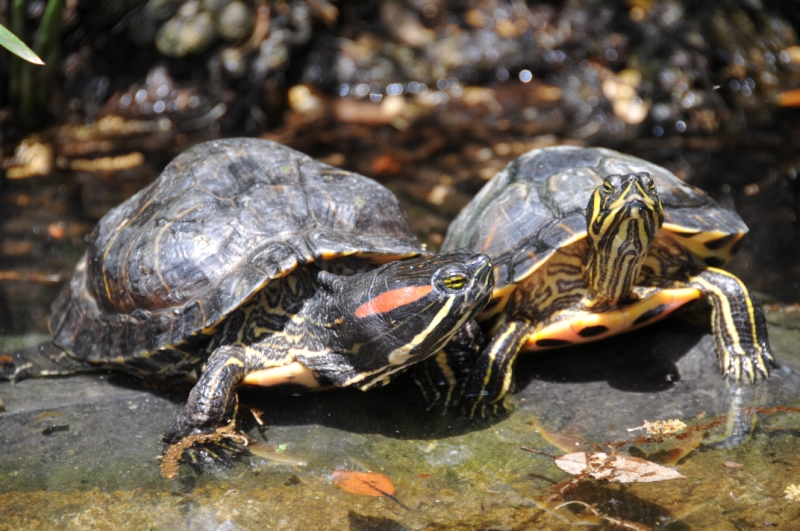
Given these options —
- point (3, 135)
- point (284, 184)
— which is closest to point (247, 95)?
→ point (3, 135)

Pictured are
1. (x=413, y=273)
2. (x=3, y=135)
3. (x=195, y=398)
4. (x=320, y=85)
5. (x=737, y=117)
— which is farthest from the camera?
(x=320, y=85)

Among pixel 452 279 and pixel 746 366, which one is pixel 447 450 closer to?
pixel 452 279

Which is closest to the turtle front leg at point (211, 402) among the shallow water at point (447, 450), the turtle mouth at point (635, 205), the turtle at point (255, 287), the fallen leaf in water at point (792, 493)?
the turtle at point (255, 287)

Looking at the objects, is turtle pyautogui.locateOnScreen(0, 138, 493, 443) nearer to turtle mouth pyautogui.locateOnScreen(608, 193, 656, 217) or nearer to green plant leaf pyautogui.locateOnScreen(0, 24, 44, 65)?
turtle mouth pyautogui.locateOnScreen(608, 193, 656, 217)

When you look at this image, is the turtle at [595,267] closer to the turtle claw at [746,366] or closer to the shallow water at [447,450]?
the turtle claw at [746,366]

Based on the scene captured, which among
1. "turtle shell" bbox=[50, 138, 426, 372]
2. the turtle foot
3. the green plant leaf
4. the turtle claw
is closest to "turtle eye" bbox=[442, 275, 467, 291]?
"turtle shell" bbox=[50, 138, 426, 372]

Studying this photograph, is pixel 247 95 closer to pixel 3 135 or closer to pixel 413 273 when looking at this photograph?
pixel 3 135

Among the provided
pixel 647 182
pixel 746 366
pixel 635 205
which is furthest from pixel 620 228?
pixel 746 366
